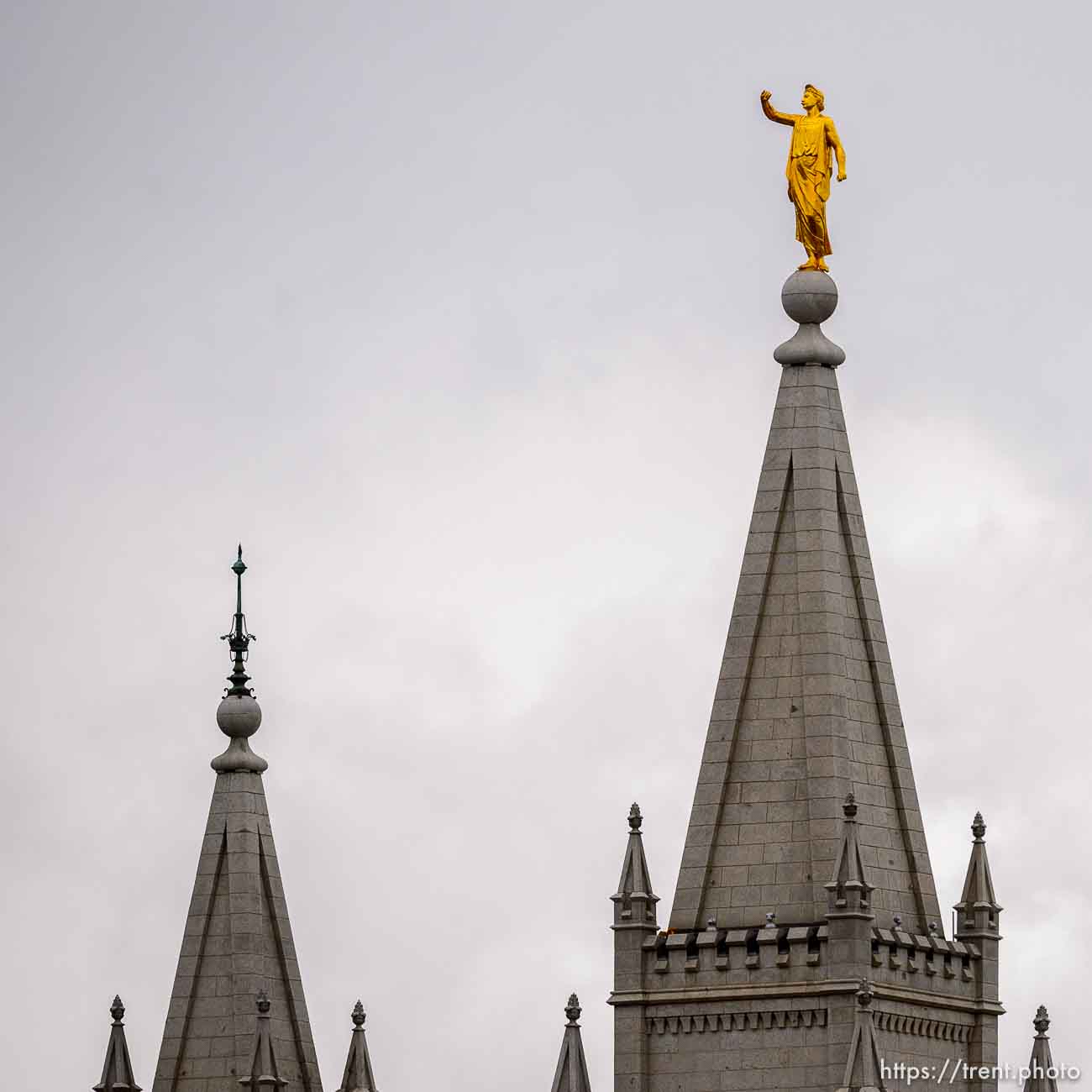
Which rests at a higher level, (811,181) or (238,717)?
(811,181)

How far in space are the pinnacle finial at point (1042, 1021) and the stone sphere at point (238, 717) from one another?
18.0 meters

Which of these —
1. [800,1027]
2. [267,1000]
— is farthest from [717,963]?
[267,1000]

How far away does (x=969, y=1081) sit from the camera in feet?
328

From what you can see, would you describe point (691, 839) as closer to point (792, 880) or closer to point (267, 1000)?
point (792, 880)

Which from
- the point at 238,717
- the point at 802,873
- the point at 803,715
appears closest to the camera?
the point at 802,873

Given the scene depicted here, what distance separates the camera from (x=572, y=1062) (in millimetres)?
98250

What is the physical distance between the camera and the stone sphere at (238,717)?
348 feet

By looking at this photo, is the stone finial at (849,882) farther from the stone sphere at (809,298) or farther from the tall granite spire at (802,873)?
the stone sphere at (809,298)

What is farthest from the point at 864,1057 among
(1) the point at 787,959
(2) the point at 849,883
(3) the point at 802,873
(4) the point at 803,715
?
(4) the point at 803,715

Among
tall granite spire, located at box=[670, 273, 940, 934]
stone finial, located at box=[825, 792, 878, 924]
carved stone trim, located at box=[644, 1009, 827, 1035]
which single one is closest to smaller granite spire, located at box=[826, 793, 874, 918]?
stone finial, located at box=[825, 792, 878, 924]

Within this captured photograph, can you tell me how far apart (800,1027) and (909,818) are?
17.1ft

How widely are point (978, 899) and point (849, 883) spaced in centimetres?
482

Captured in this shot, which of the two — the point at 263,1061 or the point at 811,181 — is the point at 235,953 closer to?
the point at 263,1061

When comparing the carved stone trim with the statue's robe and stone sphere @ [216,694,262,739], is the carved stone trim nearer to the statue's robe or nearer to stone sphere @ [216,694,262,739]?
stone sphere @ [216,694,262,739]
